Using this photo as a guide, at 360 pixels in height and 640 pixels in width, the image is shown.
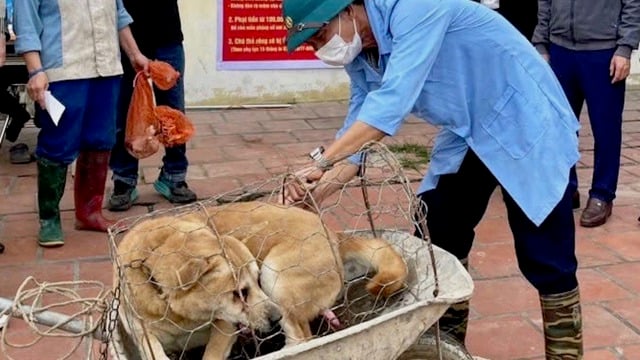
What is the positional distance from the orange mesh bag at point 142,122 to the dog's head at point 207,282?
255 centimetres

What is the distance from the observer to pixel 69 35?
15.1 ft

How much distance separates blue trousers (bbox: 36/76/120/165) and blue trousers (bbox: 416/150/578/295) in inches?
87.7

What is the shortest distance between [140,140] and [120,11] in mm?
707

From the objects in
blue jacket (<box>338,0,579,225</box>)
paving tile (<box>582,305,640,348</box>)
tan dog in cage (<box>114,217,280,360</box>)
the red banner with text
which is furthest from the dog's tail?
the red banner with text

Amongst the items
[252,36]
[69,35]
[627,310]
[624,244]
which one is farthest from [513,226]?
[252,36]

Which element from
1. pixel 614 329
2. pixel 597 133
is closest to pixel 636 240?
pixel 597 133

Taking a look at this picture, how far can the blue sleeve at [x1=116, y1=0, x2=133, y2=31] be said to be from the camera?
4844mm

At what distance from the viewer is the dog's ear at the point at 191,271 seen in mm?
2334

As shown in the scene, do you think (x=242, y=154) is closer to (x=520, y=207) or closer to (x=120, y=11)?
(x=120, y=11)

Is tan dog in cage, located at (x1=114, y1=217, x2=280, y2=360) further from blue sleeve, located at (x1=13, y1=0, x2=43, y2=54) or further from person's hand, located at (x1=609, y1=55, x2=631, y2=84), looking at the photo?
person's hand, located at (x1=609, y1=55, x2=631, y2=84)

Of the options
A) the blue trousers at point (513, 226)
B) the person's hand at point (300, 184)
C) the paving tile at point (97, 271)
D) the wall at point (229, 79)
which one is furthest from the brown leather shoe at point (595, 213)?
the wall at point (229, 79)

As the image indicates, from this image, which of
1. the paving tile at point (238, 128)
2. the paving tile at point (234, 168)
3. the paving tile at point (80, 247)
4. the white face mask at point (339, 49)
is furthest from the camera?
the paving tile at point (238, 128)

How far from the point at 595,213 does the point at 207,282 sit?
339 centimetres

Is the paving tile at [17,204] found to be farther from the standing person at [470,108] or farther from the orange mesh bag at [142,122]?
the standing person at [470,108]
